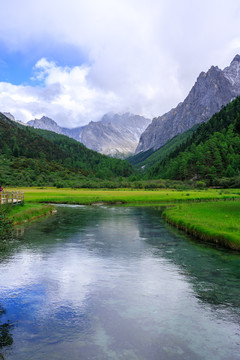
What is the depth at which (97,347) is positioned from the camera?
12680mm

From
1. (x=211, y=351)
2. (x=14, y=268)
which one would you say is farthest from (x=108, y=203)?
(x=211, y=351)

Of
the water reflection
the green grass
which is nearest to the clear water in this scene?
the water reflection

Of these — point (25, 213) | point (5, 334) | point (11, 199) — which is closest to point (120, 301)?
point (5, 334)

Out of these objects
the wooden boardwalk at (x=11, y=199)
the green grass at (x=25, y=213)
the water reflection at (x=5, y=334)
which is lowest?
the water reflection at (x=5, y=334)

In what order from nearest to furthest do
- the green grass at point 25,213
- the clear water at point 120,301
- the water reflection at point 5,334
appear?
the clear water at point 120,301, the water reflection at point 5,334, the green grass at point 25,213

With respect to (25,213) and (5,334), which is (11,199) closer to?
(25,213)

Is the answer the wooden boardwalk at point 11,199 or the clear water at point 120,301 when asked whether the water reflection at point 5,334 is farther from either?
the wooden boardwalk at point 11,199

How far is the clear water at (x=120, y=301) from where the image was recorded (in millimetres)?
12719

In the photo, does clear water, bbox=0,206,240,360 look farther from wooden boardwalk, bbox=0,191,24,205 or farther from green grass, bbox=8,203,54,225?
wooden boardwalk, bbox=0,191,24,205

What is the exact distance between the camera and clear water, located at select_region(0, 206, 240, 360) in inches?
501

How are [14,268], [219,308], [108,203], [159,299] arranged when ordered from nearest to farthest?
1. [219,308]
2. [159,299]
3. [14,268]
4. [108,203]

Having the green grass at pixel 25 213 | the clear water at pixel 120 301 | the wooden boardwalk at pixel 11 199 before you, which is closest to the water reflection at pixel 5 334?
the clear water at pixel 120 301

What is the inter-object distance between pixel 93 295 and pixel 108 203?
248 feet

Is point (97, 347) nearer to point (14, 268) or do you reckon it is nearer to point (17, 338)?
point (17, 338)
